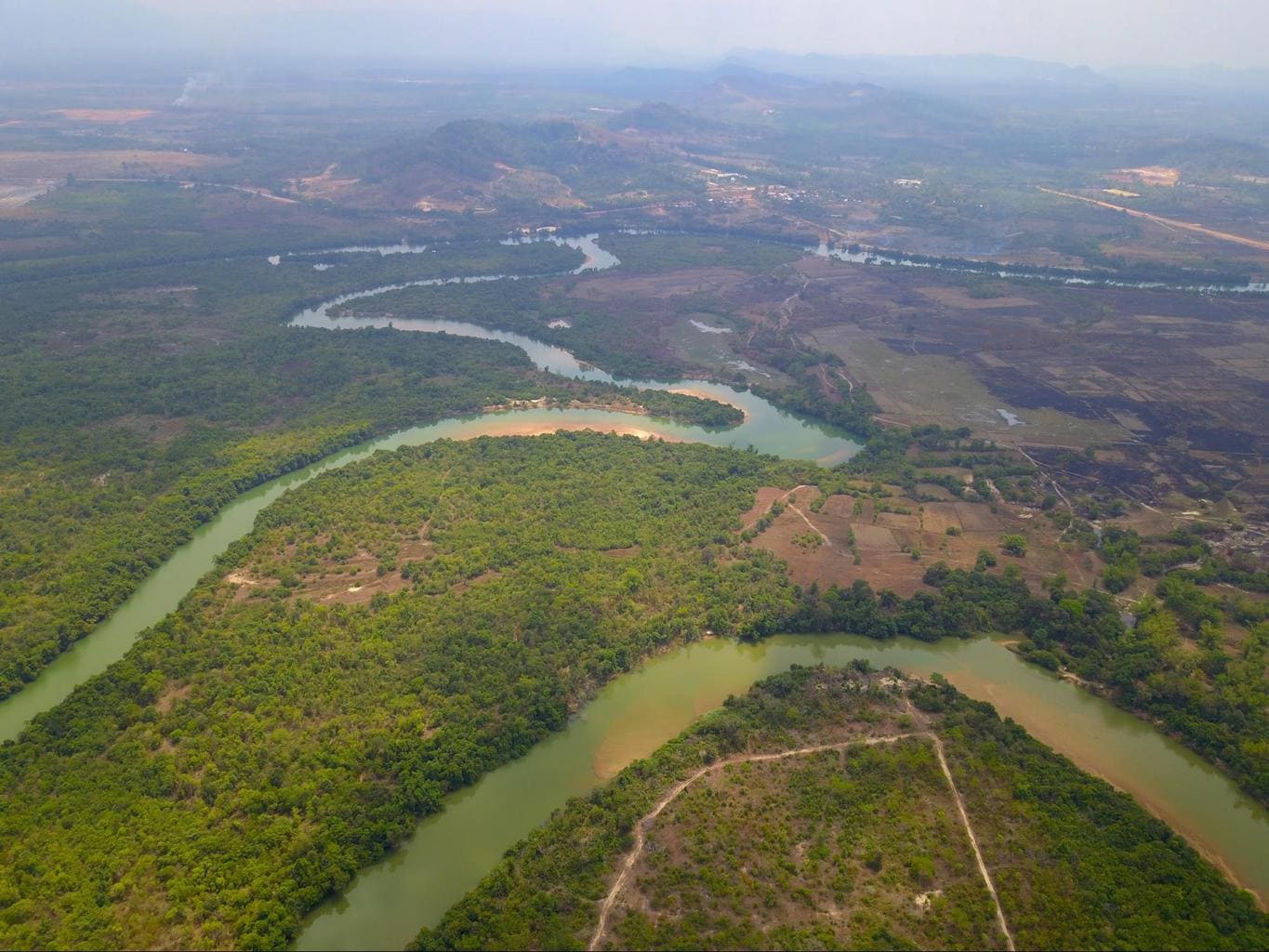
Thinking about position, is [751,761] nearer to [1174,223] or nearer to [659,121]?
[1174,223]

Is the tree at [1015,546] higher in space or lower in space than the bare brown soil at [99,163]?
lower

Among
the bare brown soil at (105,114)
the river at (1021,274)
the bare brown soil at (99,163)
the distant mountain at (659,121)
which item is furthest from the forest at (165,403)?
the bare brown soil at (105,114)

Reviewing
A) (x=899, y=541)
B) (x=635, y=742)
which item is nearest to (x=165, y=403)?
(x=635, y=742)

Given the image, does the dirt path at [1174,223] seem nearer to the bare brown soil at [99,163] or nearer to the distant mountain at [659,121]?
the distant mountain at [659,121]

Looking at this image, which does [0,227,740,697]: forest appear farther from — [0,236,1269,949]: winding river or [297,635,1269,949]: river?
[297,635,1269,949]: river

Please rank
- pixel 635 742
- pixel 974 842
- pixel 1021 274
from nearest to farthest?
pixel 974 842 → pixel 635 742 → pixel 1021 274

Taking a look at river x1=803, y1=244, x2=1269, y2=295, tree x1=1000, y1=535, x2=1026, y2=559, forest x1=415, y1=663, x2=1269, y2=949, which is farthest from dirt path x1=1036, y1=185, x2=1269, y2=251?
forest x1=415, y1=663, x2=1269, y2=949
